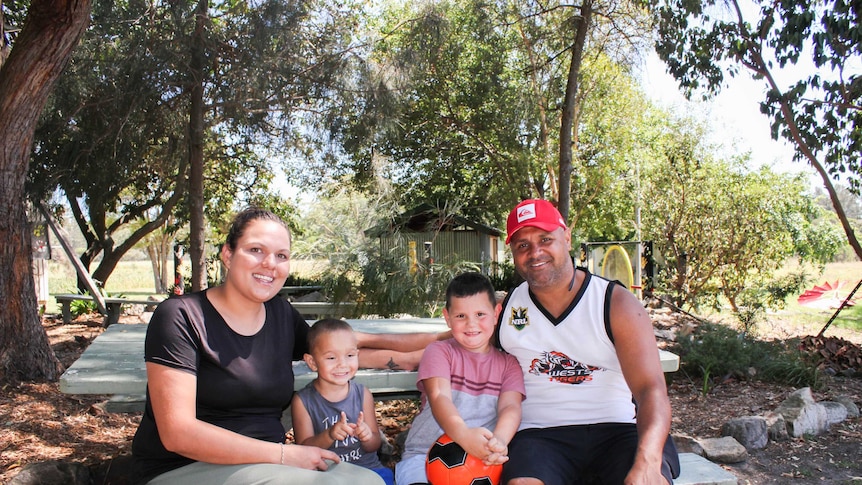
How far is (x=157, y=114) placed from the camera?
1041 cm

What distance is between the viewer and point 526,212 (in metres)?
2.74

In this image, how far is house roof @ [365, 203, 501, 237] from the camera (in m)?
12.1

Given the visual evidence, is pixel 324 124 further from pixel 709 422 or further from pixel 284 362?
pixel 284 362

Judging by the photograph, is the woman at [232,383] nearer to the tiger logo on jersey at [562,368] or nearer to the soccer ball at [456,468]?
the soccer ball at [456,468]

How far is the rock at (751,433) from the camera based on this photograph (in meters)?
4.52

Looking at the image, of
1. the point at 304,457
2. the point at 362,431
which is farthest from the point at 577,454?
the point at 304,457

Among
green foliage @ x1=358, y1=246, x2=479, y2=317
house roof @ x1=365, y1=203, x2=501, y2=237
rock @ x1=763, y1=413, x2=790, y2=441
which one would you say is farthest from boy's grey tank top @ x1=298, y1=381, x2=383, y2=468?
house roof @ x1=365, y1=203, x2=501, y2=237

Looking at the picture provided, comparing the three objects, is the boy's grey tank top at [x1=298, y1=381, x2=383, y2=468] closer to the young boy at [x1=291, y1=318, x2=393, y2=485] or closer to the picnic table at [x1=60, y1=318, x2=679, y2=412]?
the young boy at [x1=291, y1=318, x2=393, y2=485]

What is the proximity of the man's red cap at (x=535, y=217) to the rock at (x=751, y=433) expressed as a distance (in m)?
2.74

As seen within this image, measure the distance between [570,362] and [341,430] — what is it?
0.95m

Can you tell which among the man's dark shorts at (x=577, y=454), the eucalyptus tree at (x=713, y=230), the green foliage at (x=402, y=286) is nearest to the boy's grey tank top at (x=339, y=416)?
the man's dark shorts at (x=577, y=454)

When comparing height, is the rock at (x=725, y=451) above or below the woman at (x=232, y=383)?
below

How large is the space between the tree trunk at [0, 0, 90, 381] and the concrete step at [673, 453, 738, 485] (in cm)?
529

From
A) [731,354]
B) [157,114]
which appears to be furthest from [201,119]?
[731,354]
